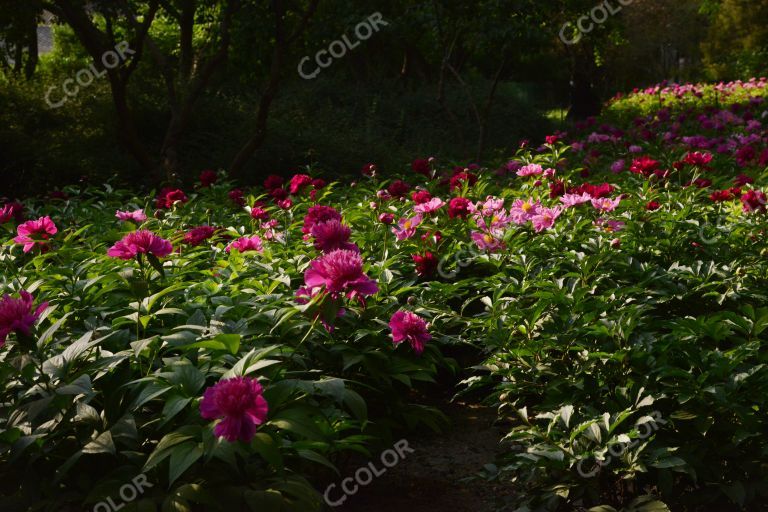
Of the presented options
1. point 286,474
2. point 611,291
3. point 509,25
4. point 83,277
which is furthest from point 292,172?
point 286,474

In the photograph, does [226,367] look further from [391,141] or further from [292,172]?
[391,141]

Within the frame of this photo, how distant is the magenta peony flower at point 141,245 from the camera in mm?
2668

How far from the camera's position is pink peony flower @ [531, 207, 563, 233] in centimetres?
416

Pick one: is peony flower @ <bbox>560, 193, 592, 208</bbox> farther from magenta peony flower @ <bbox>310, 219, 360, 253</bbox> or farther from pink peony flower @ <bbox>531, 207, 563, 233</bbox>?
magenta peony flower @ <bbox>310, 219, 360, 253</bbox>

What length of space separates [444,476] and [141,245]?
1616 mm

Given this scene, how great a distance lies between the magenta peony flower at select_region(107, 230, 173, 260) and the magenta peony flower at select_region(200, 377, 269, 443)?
0.86m

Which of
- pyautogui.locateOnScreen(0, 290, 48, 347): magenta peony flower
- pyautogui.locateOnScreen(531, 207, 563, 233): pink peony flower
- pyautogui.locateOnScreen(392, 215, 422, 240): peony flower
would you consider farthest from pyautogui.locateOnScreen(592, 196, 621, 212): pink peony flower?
pyautogui.locateOnScreen(0, 290, 48, 347): magenta peony flower

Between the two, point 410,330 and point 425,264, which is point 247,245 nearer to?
point 425,264

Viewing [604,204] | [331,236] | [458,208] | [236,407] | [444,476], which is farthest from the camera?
[604,204]

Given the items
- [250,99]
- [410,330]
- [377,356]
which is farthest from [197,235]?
[250,99]

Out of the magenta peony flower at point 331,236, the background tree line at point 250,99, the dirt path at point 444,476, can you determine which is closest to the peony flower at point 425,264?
the dirt path at point 444,476

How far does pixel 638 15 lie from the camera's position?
33.4 m

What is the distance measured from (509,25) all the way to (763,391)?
895 cm

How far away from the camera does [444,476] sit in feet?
11.4
